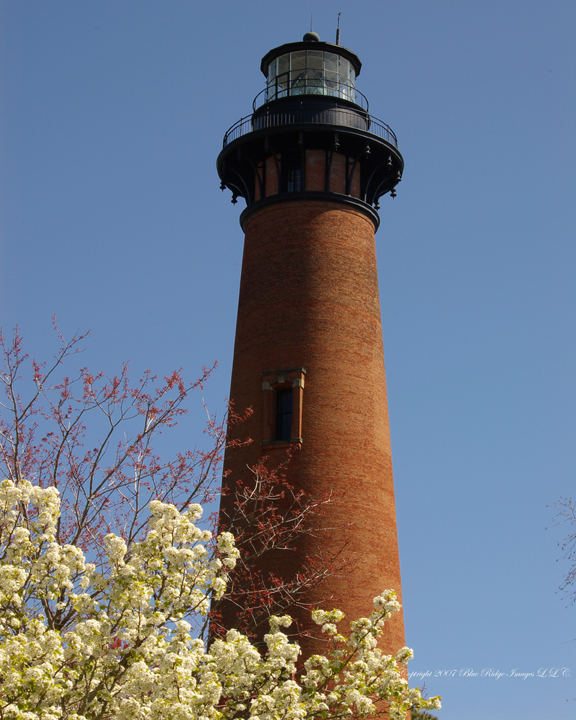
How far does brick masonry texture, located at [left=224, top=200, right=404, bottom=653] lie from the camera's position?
22.7m

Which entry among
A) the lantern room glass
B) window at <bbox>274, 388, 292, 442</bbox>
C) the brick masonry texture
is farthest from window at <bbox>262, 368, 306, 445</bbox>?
the lantern room glass

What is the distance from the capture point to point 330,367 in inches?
949

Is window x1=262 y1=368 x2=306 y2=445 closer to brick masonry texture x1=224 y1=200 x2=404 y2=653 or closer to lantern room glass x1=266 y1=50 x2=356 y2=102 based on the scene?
brick masonry texture x1=224 y1=200 x2=404 y2=653

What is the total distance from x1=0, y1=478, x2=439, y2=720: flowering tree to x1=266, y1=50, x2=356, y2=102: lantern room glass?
17.5 meters

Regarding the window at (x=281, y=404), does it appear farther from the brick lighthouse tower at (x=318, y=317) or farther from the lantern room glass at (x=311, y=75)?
the lantern room glass at (x=311, y=75)

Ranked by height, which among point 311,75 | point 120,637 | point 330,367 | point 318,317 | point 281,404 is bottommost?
point 120,637

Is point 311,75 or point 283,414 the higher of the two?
point 311,75

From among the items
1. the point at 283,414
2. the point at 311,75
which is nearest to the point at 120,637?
the point at 283,414

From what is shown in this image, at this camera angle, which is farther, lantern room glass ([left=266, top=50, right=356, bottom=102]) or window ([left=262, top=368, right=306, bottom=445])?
lantern room glass ([left=266, top=50, right=356, bottom=102])

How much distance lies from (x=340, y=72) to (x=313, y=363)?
9382 millimetres

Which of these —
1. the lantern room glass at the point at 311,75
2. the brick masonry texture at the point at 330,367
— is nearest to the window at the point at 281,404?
the brick masonry texture at the point at 330,367

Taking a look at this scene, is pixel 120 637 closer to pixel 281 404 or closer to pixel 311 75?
Answer: pixel 281 404

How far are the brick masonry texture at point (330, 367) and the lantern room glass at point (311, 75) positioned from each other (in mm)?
4082

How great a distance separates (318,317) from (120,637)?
13.2 m
